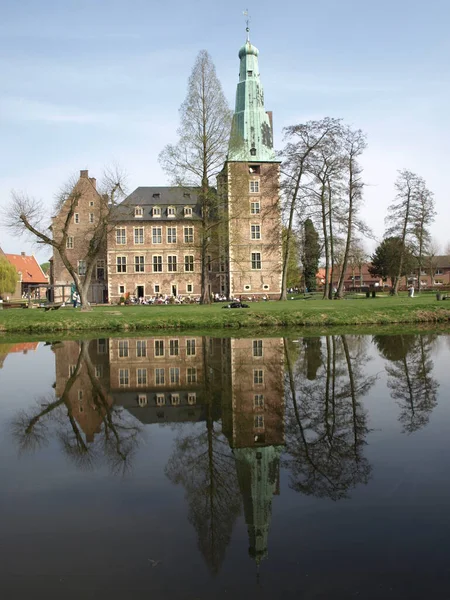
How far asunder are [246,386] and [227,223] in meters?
29.8

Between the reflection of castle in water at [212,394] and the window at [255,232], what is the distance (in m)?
36.9

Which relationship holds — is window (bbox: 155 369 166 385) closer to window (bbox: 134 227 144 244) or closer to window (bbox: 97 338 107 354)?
window (bbox: 97 338 107 354)

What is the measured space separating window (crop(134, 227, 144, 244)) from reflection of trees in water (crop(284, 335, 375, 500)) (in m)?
45.0

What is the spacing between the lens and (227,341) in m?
18.1

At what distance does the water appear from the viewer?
367 centimetres

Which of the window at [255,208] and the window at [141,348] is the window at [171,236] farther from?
the window at [141,348]

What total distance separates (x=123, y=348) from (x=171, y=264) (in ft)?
129

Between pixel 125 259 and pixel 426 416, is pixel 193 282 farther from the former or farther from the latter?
pixel 426 416

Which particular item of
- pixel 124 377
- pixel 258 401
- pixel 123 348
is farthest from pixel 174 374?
pixel 123 348

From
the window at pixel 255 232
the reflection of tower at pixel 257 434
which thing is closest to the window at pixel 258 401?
the reflection of tower at pixel 257 434

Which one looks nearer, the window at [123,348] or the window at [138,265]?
the window at [123,348]

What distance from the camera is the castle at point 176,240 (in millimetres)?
52312

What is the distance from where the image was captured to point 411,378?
10.3 metres

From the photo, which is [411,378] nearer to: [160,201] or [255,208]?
[255,208]
